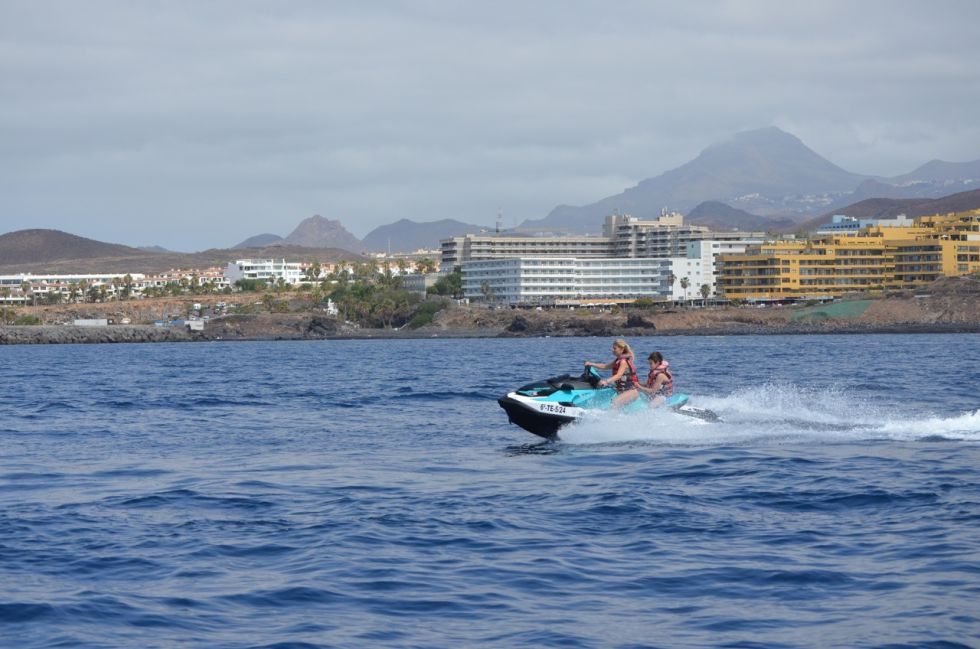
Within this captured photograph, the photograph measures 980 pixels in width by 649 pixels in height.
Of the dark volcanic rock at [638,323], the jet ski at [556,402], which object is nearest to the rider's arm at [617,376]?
the jet ski at [556,402]

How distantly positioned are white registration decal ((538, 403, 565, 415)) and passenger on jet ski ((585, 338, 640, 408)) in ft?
3.55

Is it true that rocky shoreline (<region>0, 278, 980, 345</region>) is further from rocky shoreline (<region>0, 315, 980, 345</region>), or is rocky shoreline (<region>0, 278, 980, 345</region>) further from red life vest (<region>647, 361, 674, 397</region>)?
red life vest (<region>647, 361, 674, 397</region>)

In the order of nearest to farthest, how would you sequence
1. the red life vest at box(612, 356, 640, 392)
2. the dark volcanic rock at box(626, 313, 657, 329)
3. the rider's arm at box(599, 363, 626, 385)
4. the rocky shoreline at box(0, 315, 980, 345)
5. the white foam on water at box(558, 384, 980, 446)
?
the white foam on water at box(558, 384, 980, 446), the rider's arm at box(599, 363, 626, 385), the red life vest at box(612, 356, 640, 392), the rocky shoreline at box(0, 315, 980, 345), the dark volcanic rock at box(626, 313, 657, 329)

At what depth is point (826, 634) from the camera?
12867 mm

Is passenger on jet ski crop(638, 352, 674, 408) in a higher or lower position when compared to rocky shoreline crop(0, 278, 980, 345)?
higher

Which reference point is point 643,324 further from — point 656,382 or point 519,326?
point 656,382

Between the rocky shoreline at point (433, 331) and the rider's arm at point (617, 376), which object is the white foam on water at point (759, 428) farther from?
the rocky shoreline at point (433, 331)

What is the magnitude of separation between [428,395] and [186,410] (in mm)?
8537

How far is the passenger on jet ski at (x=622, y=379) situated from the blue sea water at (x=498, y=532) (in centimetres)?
44

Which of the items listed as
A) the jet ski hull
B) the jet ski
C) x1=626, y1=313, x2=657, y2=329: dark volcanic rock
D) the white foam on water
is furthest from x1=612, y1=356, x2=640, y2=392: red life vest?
x1=626, y1=313, x2=657, y2=329: dark volcanic rock

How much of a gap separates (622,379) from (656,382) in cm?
79

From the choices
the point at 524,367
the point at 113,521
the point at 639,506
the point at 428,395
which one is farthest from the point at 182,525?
the point at 524,367

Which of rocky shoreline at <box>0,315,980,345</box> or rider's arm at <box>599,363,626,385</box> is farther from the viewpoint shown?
rocky shoreline at <box>0,315,980,345</box>

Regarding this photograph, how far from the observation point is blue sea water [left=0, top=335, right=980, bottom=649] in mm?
13391
